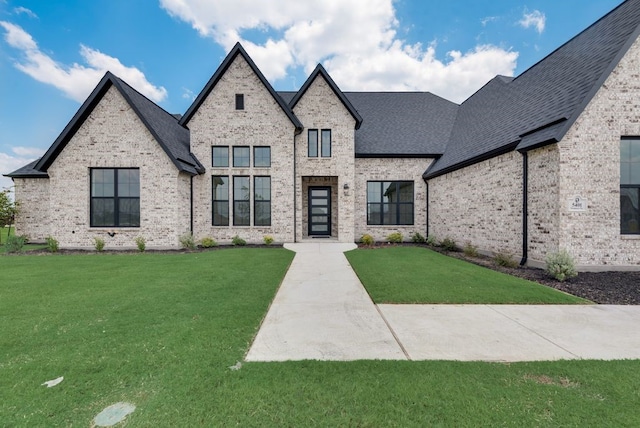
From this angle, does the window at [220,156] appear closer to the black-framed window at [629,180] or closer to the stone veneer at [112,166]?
the stone veneer at [112,166]

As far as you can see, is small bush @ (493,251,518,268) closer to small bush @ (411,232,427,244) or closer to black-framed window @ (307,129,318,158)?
small bush @ (411,232,427,244)

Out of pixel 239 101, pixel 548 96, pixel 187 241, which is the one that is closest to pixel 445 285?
pixel 548 96

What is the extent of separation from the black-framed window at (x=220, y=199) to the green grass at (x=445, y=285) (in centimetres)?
786

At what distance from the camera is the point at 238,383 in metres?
2.65

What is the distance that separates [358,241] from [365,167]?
4.21 m

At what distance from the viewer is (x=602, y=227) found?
7793 millimetres

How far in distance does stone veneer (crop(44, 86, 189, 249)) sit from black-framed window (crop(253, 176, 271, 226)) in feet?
11.8

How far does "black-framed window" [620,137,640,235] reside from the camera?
7.91m

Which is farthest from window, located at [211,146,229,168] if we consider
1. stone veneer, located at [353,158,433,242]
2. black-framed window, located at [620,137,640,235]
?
black-framed window, located at [620,137,640,235]

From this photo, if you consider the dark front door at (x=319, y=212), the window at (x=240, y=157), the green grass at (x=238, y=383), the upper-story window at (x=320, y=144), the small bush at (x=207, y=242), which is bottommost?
the green grass at (x=238, y=383)

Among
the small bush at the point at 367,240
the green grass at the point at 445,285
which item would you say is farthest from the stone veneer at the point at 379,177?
the green grass at the point at 445,285

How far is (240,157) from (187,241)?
4844 millimetres

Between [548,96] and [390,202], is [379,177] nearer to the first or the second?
[390,202]

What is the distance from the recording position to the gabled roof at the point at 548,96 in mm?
7824
